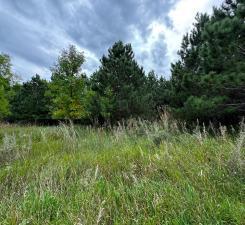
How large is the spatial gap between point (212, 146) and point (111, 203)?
2309 millimetres

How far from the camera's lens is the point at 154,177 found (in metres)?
4.10

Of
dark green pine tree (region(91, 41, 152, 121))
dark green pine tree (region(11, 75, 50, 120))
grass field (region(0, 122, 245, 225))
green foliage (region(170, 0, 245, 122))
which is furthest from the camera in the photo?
dark green pine tree (region(11, 75, 50, 120))

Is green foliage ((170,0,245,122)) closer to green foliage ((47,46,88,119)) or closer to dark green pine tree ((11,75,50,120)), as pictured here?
green foliage ((47,46,88,119))

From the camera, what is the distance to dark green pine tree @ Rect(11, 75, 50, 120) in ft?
128

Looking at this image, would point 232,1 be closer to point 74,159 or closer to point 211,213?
point 74,159

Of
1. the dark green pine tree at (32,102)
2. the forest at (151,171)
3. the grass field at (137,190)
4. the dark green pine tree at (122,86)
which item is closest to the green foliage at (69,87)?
the dark green pine tree at (122,86)

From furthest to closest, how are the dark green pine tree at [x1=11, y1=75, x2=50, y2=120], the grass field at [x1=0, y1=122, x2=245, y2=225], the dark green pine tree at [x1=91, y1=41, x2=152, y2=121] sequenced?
the dark green pine tree at [x1=11, y1=75, x2=50, y2=120] < the dark green pine tree at [x1=91, y1=41, x2=152, y2=121] < the grass field at [x1=0, y1=122, x2=245, y2=225]

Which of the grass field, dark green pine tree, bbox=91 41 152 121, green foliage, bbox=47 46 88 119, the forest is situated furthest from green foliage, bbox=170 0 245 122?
green foliage, bbox=47 46 88 119

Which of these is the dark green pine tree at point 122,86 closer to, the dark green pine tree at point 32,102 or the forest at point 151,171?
the forest at point 151,171

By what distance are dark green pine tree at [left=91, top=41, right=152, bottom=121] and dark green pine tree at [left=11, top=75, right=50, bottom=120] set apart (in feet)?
70.1

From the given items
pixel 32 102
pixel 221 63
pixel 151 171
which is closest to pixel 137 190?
pixel 151 171

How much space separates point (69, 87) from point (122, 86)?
3.34 metres

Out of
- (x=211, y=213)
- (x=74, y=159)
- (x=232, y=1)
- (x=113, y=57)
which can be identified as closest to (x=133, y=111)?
(x=113, y=57)

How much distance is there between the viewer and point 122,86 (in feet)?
56.3
